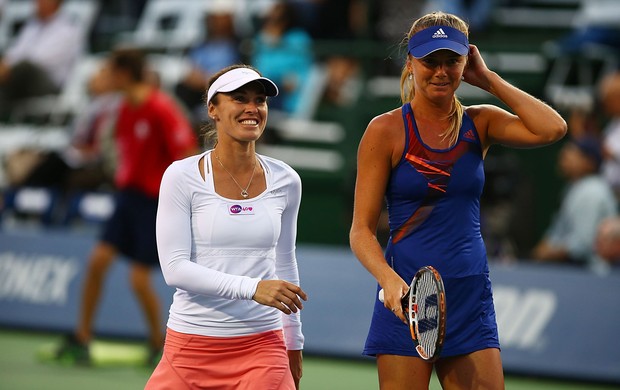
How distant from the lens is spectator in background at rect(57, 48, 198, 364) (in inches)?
383

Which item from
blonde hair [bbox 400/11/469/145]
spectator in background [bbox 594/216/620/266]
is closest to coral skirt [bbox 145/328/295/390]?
blonde hair [bbox 400/11/469/145]

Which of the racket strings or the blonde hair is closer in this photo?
the racket strings

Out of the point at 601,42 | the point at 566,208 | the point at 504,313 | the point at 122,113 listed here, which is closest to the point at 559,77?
the point at 601,42

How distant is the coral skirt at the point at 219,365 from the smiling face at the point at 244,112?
813 mm

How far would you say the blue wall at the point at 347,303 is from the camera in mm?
9516

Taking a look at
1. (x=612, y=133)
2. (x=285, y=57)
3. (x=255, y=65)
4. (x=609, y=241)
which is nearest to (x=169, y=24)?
(x=285, y=57)

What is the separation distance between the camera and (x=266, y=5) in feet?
49.6

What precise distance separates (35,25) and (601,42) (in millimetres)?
7066

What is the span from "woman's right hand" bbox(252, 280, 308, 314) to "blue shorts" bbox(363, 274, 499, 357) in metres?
0.51

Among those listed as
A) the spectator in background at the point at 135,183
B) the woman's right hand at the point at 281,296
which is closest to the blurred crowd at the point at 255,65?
the spectator in background at the point at 135,183

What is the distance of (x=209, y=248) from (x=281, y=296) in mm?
440

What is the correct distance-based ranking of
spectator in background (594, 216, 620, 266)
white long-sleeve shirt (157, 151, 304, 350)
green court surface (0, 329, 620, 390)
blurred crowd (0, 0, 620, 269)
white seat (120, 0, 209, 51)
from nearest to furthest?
1. white long-sleeve shirt (157, 151, 304, 350)
2. green court surface (0, 329, 620, 390)
3. spectator in background (594, 216, 620, 266)
4. blurred crowd (0, 0, 620, 269)
5. white seat (120, 0, 209, 51)

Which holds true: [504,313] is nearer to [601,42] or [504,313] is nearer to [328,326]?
[328,326]

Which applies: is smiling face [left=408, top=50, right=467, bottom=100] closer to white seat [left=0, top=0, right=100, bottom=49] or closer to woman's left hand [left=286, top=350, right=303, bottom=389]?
woman's left hand [left=286, top=350, right=303, bottom=389]
